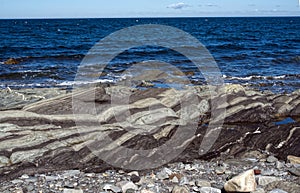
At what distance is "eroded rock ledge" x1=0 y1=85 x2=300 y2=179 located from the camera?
292 inches

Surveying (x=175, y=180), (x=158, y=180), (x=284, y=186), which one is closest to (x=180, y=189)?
(x=175, y=180)

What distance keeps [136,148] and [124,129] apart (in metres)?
0.62

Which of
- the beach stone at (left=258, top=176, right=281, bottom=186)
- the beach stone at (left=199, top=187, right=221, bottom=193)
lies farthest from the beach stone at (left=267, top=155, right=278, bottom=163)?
the beach stone at (left=199, top=187, right=221, bottom=193)

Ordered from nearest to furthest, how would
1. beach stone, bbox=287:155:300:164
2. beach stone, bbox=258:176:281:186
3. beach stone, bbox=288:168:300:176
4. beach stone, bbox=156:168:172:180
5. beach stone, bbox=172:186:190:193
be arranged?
beach stone, bbox=172:186:190:193 → beach stone, bbox=258:176:281:186 → beach stone, bbox=156:168:172:180 → beach stone, bbox=288:168:300:176 → beach stone, bbox=287:155:300:164

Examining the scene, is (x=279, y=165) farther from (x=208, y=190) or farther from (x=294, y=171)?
(x=208, y=190)

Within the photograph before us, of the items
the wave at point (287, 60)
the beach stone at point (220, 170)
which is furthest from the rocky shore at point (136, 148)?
the wave at point (287, 60)

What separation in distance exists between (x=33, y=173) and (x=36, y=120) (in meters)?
1.38

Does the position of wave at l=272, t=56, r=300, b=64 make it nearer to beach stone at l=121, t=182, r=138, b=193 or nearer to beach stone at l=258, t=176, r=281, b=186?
beach stone at l=258, t=176, r=281, b=186

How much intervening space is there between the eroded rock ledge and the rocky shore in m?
0.02

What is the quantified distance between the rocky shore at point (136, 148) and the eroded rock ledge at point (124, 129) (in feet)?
0.07

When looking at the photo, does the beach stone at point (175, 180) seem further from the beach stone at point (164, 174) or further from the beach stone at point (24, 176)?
the beach stone at point (24, 176)

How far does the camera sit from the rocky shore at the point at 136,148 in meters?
6.70

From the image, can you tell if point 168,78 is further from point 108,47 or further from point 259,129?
point 108,47

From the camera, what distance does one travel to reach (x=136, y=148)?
25.9 ft
